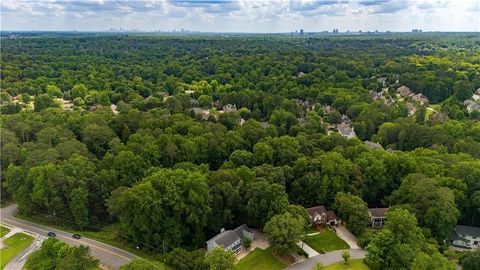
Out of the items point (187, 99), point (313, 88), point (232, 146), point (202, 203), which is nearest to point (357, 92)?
point (313, 88)

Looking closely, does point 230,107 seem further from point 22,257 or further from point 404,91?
point 22,257

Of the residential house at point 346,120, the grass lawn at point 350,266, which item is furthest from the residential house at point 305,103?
the grass lawn at point 350,266

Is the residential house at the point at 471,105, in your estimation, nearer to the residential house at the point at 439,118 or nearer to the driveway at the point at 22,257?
Result: the residential house at the point at 439,118

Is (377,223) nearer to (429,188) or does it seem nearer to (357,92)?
(429,188)

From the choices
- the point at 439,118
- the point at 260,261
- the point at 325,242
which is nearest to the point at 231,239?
the point at 260,261

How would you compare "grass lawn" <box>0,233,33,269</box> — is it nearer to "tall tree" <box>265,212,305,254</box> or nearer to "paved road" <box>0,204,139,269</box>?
"paved road" <box>0,204,139,269</box>
